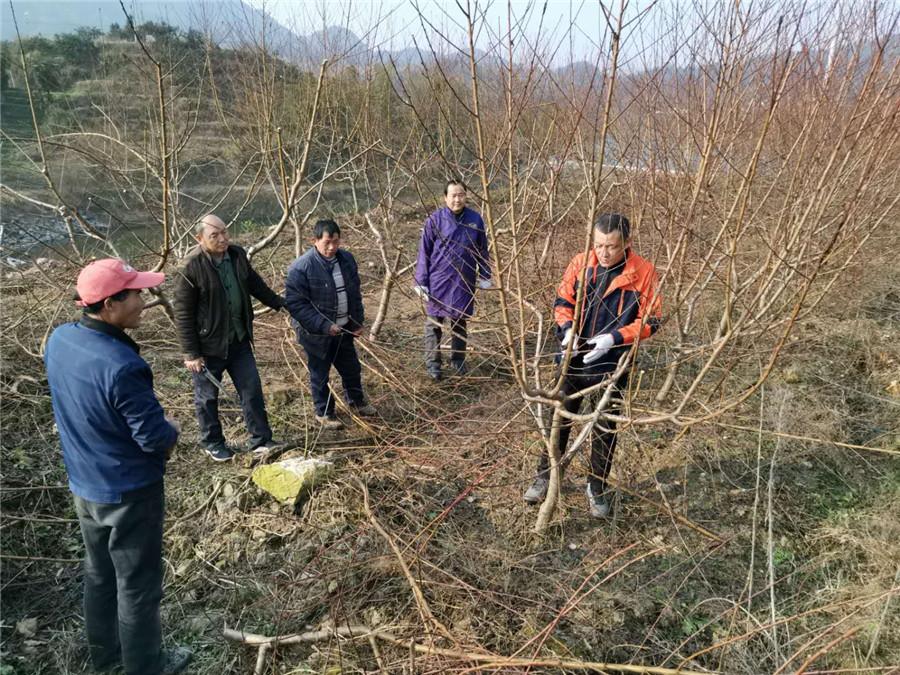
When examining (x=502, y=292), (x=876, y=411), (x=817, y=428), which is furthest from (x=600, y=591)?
(x=876, y=411)

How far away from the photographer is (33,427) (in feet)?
12.7

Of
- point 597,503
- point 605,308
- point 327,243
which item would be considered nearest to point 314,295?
point 327,243

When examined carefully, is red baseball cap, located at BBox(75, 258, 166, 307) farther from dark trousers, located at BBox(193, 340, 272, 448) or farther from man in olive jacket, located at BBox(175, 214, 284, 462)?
dark trousers, located at BBox(193, 340, 272, 448)

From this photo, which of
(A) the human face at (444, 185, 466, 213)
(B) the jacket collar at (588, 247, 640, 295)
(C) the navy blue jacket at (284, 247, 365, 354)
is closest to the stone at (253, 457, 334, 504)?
(C) the navy blue jacket at (284, 247, 365, 354)

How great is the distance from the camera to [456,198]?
4.04 meters

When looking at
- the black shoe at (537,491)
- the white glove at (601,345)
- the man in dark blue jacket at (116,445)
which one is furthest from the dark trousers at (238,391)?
the white glove at (601,345)

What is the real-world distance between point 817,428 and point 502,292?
3.28 meters

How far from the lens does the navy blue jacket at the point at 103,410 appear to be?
1.92 m

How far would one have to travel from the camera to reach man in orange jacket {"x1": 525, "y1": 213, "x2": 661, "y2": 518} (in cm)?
245

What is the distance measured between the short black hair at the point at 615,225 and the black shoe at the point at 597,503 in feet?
4.66

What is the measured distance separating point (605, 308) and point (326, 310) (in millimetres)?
1916

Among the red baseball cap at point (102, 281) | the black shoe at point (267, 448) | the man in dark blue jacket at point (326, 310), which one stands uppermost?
the red baseball cap at point (102, 281)

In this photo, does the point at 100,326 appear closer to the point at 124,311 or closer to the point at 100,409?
the point at 124,311

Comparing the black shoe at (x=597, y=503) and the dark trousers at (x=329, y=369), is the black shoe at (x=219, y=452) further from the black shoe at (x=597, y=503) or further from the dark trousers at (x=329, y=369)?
the black shoe at (x=597, y=503)
